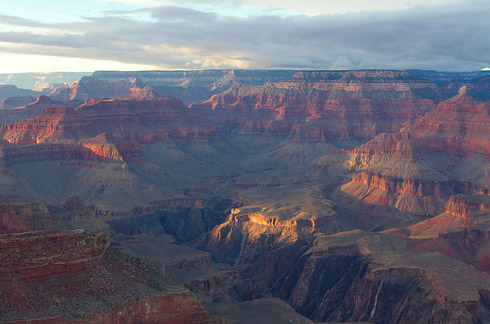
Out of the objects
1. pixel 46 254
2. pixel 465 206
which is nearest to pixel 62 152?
pixel 465 206

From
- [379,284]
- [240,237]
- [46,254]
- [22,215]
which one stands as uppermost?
[46,254]

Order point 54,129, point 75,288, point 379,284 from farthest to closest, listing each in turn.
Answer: point 54,129
point 379,284
point 75,288

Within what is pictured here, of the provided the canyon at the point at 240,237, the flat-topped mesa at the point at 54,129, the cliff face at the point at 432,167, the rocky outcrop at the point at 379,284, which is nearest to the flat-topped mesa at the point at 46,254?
the canyon at the point at 240,237

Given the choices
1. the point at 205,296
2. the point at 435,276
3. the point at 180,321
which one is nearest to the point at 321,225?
the point at 435,276

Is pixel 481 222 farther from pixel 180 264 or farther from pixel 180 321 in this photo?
pixel 180 321

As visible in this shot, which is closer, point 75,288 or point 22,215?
point 75,288

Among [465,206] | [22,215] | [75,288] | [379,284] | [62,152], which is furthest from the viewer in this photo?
[62,152]

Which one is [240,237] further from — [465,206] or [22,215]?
[22,215]

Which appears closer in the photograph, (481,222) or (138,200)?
(481,222)

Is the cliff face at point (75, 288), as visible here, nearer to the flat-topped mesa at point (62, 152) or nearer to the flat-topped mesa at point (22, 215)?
the flat-topped mesa at point (22, 215)
